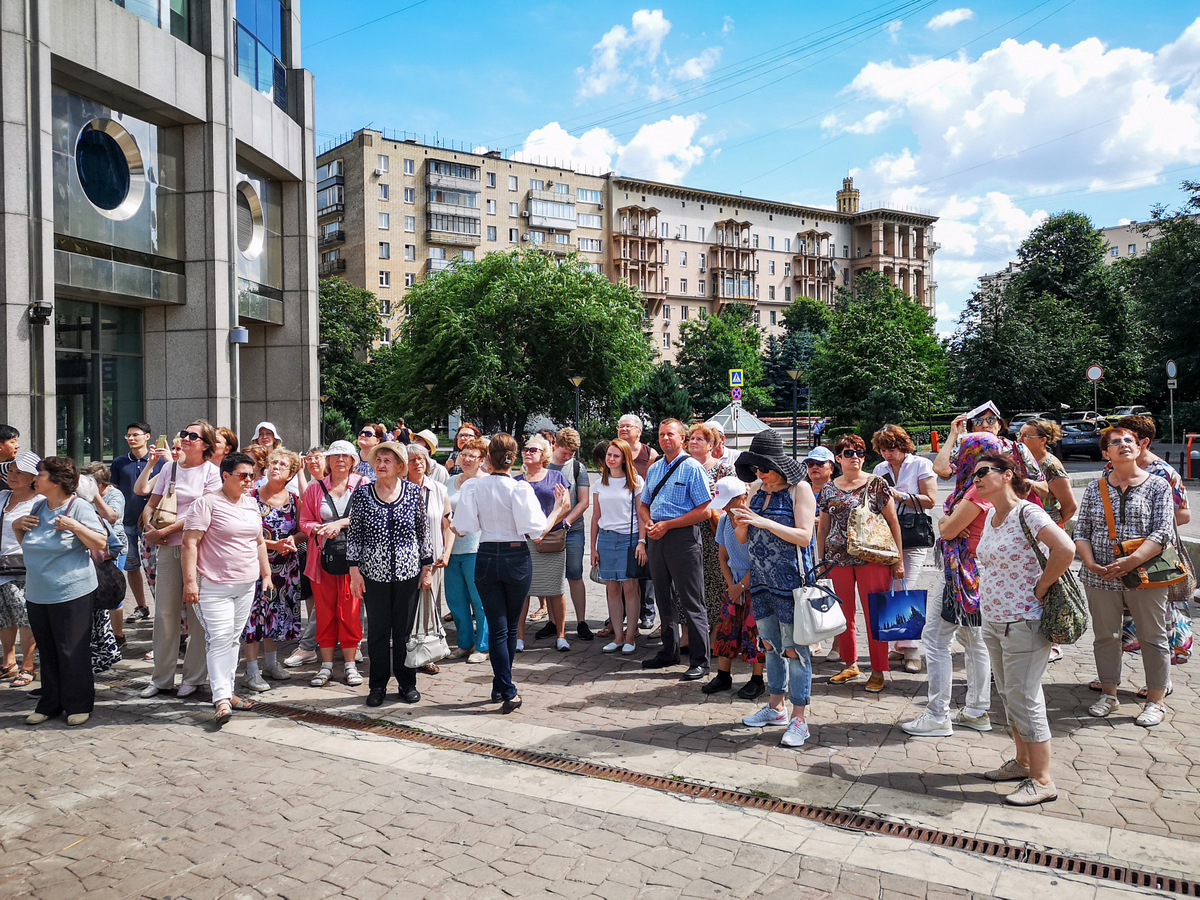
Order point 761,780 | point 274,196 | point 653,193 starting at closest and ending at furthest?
point 761,780, point 274,196, point 653,193

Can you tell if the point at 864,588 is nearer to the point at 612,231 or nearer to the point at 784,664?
the point at 784,664

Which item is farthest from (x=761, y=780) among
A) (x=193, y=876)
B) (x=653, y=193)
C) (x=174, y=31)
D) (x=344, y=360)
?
(x=653, y=193)

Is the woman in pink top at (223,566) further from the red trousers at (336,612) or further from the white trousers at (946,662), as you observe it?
the white trousers at (946,662)

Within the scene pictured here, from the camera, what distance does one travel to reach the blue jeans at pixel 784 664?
5.56 metres

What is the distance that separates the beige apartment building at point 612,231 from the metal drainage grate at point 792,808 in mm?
54256

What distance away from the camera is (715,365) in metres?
71.4

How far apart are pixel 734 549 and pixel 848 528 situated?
92 centimetres

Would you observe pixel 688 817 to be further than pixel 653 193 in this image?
No

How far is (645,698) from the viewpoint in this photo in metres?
6.67

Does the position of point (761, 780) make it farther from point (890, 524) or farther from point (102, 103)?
point (102, 103)

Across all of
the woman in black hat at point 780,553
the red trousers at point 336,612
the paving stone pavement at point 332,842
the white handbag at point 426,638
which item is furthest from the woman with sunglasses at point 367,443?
the woman in black hat at point 780,553

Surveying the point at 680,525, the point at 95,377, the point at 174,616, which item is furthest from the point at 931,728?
the point at 95,377

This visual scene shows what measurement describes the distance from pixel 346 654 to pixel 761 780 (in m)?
3.73

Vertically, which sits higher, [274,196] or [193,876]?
[274,196]
